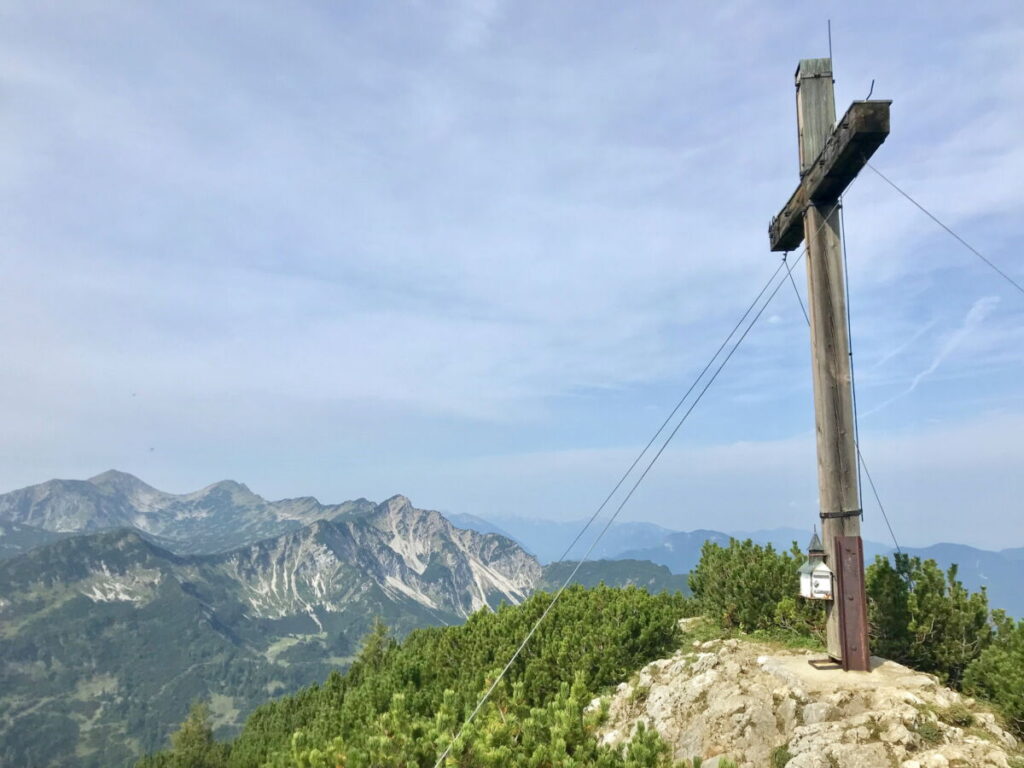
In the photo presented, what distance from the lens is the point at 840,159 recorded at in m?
9.99

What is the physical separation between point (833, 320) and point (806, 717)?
Answer: 5998 mm

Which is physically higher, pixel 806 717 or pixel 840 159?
pixel 840 159

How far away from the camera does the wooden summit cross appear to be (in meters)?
9.83

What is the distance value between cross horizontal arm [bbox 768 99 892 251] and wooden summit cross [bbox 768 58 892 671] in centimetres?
1

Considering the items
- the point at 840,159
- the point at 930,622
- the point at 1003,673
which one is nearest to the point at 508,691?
the point at 930,622

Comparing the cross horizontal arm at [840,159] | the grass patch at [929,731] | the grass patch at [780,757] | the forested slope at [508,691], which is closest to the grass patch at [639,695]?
the forested slope at [508,691]

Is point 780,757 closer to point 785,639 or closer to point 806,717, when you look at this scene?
point 806,717

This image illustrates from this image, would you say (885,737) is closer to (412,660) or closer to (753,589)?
(753,589)

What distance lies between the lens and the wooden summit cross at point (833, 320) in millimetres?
9828

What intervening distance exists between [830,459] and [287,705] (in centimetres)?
2482

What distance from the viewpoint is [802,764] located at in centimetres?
777

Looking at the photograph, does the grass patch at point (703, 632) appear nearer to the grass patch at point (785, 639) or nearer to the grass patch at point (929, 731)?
the grass patch at point (785, 639)

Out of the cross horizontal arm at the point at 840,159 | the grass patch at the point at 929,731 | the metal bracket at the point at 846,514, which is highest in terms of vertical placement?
the cross horizontal arm at the point at 840,159

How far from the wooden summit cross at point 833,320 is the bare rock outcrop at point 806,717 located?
3.07 feet
